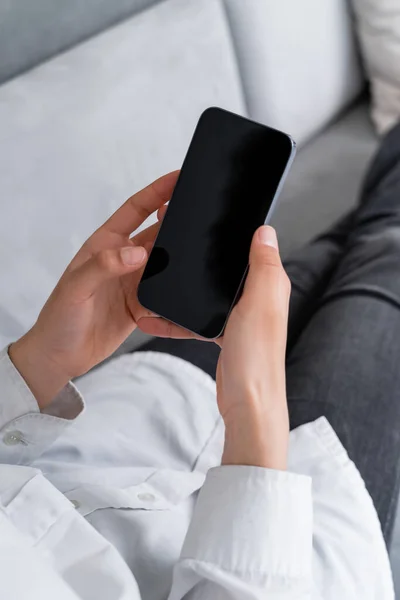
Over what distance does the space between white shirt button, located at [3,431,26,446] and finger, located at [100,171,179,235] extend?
21 cm

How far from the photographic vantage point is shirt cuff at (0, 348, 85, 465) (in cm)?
58

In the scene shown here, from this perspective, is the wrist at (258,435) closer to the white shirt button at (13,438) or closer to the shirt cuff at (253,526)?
the shirt cuff at (253,526)

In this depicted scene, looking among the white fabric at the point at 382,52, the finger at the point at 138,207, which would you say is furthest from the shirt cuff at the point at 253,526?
the white fabric at the point at 382,52

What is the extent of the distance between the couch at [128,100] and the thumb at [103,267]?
22cm

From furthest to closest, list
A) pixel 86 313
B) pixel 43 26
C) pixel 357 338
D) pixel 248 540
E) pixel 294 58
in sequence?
pixel 294 58 → pixel 43 26 → pixel 357 338 → pixel 86 313 → pixel 248 540

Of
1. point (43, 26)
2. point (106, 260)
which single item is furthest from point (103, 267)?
point (43, 26)

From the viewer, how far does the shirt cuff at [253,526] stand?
17.9 inches

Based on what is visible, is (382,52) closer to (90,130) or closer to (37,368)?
(90,130)

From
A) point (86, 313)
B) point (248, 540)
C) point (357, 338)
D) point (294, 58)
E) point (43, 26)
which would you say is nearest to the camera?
point (248, 540)

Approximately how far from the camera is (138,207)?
576 mm

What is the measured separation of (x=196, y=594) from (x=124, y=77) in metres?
0.63

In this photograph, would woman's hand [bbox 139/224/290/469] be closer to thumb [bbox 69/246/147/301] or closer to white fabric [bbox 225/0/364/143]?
thumb [bbox 69/246/147/301]

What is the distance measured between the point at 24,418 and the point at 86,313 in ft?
0.38

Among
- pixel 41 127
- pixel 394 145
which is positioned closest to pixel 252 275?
pixel 41 127
